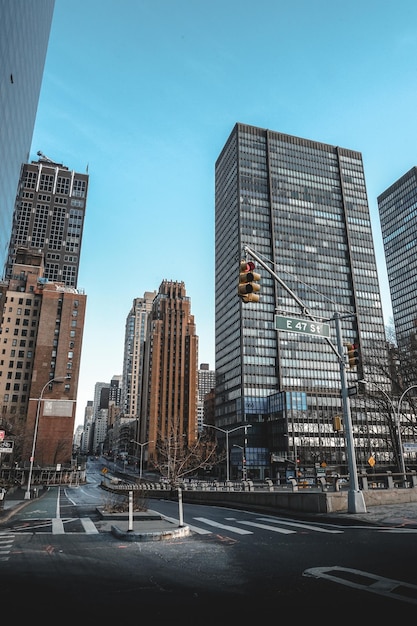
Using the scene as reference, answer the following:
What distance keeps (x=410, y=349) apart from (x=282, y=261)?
367ft

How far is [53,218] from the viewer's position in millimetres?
178500

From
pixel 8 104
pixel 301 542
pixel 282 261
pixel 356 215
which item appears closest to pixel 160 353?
pixel 282 261

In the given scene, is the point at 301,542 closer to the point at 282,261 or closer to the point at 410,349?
the point at 410,349

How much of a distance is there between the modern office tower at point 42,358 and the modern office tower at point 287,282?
50.2 metres

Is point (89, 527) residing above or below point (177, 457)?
below

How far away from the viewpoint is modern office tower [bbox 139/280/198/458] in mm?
172625

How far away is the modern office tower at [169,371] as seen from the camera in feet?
566

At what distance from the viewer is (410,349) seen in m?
36.8

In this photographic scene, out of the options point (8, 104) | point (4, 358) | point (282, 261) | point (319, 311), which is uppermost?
point (282, 261)

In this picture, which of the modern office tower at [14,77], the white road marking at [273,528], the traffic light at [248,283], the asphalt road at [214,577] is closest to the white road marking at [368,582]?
the asphalt road at [214,577]

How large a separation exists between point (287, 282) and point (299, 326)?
12535 centimetres

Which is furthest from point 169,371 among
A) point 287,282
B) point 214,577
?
point 214,577

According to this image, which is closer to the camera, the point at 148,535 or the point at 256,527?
the point at 148,535

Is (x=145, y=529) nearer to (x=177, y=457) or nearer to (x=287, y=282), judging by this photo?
(x=177, y=457)
